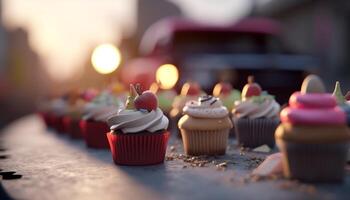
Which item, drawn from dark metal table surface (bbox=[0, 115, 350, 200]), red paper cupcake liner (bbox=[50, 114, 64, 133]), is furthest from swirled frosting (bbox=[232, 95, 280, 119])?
red paper cupcake liner (bbox=[50, 114, 64, 133])

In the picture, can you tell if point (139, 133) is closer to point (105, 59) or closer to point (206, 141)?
point (206, 141)

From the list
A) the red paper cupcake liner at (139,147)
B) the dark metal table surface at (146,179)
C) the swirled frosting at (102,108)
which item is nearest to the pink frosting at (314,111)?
the dark metal table surface at (146,179)

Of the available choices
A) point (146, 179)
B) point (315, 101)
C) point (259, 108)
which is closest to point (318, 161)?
point (315, 101)

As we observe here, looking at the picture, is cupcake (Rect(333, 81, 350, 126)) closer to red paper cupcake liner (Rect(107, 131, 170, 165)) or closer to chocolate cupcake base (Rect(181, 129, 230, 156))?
chocolate cupcake base (Rect(181, 129, 230, 156))

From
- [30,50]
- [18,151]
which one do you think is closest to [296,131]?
[18,151]

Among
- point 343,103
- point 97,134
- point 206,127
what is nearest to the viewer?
point 343,103

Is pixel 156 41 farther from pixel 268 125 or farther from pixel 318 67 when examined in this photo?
pixel 268 125

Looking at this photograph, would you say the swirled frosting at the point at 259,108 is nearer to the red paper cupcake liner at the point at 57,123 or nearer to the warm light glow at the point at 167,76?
the warm light glow at the point at 167,76
